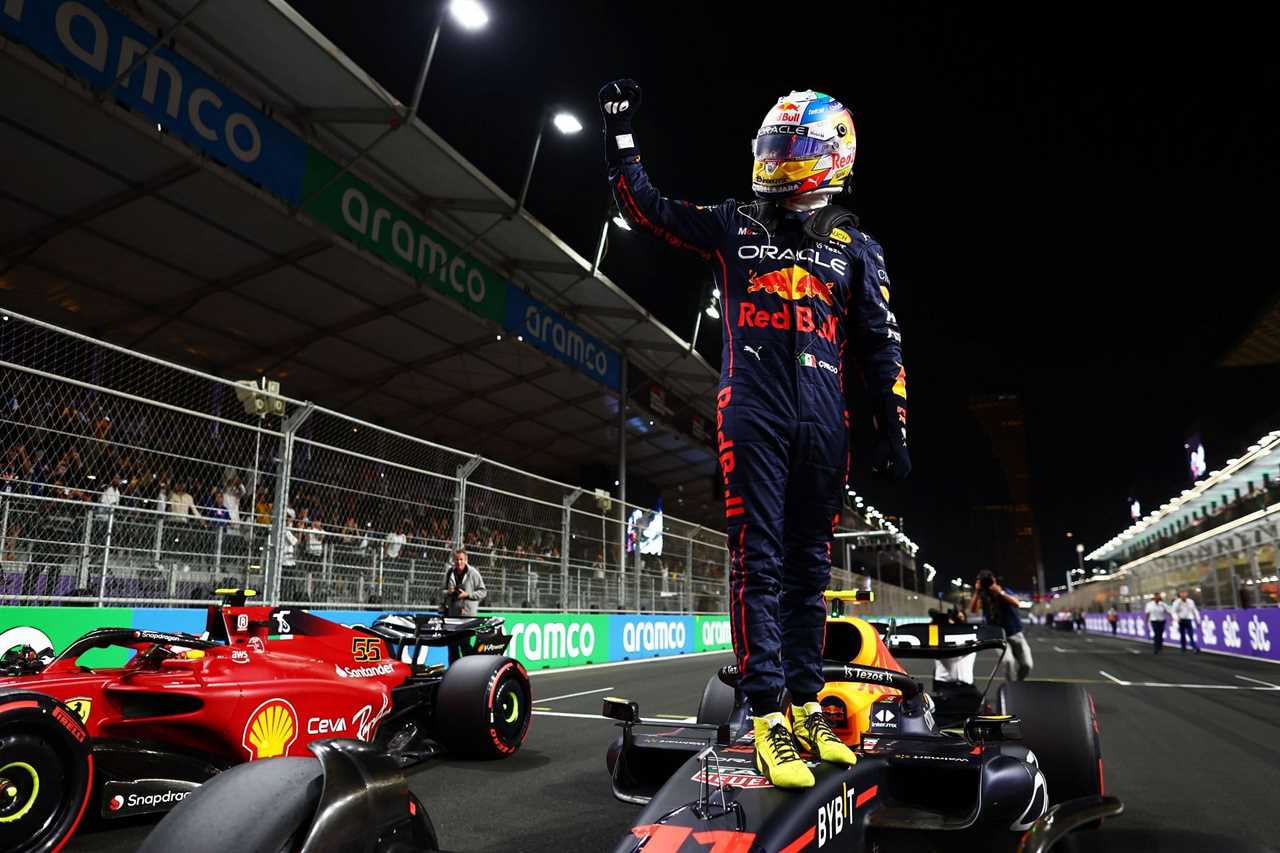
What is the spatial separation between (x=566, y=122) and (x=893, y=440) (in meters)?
12.0

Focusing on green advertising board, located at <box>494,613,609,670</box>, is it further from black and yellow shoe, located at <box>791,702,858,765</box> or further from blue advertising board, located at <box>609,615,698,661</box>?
black and yellow shoe, located at <box>791,702,858,765</box>

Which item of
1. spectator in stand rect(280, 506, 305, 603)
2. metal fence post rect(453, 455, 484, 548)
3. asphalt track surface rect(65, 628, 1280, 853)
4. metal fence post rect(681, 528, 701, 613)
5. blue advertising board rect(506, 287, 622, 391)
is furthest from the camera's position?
metal fence post rect(681, 528, 701, 613)

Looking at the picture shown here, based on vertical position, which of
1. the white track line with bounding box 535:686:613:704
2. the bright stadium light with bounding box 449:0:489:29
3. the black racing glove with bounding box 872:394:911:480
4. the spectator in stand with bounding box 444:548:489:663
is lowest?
the white track line with bounding box 535:686:613:704

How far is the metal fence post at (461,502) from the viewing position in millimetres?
10188

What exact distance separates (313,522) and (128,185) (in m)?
6.77

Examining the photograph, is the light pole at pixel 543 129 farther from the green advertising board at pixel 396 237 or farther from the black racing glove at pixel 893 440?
the black racing glove at pixel 893 440

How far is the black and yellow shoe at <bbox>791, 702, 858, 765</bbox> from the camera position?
2.06 metres

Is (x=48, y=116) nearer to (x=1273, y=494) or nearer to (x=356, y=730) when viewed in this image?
(x=356, y=730)

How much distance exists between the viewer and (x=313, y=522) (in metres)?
8.30

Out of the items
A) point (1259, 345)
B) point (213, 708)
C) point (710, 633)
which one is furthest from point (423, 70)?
point (1259, 345)

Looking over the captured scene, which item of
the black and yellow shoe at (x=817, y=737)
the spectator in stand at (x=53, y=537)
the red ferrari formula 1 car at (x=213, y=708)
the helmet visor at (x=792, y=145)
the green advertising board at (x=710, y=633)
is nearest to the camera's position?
the black and yellow shoe at (x=817, y=737)

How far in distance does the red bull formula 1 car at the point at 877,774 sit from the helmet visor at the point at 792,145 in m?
1.66

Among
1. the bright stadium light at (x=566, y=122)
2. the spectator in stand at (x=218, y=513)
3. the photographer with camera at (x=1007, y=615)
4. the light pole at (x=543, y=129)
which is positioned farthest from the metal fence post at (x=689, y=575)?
the spectator in stand at (x=218, y=513)

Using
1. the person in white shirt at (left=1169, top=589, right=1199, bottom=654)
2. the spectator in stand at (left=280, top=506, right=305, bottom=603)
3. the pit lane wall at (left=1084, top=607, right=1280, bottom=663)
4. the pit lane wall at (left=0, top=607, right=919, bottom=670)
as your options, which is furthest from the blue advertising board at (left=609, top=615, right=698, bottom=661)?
the person in white shirt at (left=1169, top=589, right=1199, bottom=654)
